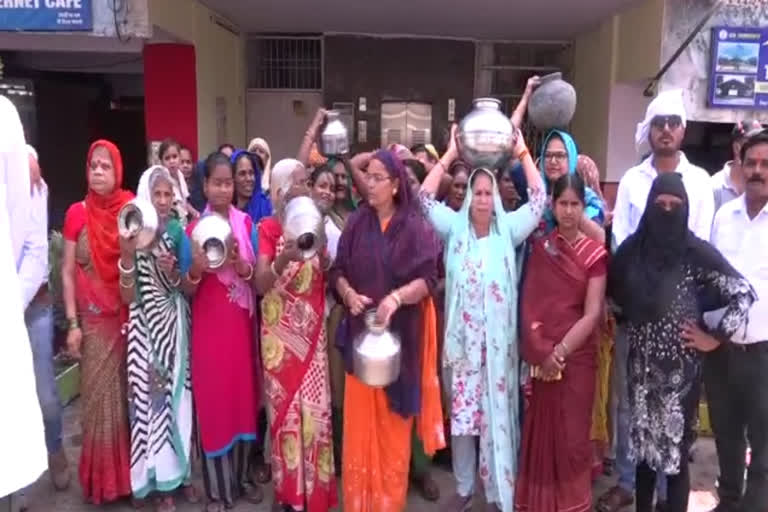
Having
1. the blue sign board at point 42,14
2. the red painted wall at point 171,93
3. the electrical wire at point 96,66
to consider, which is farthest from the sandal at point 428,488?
the electrical wire at point 96,66

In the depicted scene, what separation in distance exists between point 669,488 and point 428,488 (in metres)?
1.09

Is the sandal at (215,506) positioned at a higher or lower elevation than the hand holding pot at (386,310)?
lower

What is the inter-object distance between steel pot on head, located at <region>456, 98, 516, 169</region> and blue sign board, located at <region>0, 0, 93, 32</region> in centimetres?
434

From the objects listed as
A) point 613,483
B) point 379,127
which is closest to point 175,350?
point 613,483

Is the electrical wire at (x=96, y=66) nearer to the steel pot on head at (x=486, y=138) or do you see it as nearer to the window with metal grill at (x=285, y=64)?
the window with metal grill at (x=285, y=64)

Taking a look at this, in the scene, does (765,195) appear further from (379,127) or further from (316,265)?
(379,127)

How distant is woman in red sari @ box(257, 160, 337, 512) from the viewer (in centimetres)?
290

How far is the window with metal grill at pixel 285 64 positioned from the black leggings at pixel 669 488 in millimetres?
7453

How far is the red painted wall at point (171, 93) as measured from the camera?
23.5ft

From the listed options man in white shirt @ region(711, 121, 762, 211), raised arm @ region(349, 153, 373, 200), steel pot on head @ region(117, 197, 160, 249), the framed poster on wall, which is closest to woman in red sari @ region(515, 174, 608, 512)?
raised arm @ region(349, 153, 373, 200)

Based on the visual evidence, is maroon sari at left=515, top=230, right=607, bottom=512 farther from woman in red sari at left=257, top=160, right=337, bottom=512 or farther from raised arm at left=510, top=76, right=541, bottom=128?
woman in red sari at left=257, top=160, right=337, bottom=512

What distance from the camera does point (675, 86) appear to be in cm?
688

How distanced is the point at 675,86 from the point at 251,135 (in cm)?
535

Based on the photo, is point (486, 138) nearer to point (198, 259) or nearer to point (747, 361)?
point (198, 259)
